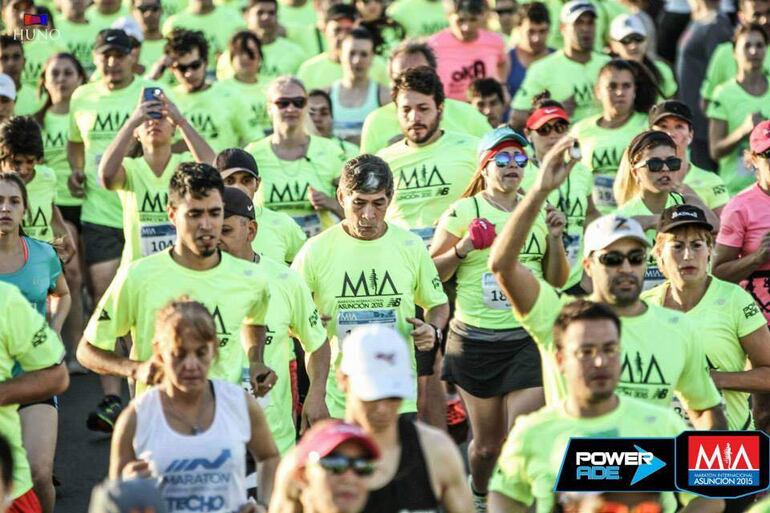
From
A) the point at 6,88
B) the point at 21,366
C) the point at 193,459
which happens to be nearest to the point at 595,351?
the point at 193,459

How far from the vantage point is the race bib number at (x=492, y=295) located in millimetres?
10680

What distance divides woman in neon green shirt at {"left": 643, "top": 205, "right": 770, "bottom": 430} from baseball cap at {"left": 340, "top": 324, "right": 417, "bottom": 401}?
103 inches

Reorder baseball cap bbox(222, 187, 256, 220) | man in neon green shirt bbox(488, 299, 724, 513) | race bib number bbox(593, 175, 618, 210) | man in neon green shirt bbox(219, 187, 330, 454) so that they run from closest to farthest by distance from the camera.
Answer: man in neon green shirt bbox(488, 299, 724, 513) < man in neon green shirt bbox(219, 187, 330, 454) < baseball cap bbox(222, 187, 256, 220) < race bib number bbox(593, 175, 618, 210)

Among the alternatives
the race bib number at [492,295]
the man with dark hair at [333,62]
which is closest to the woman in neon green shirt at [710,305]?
the race bib number at [492,295]

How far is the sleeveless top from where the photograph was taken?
47.4 ft

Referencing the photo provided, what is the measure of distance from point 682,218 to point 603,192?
145 inches

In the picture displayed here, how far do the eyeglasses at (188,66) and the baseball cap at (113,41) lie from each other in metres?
0.38

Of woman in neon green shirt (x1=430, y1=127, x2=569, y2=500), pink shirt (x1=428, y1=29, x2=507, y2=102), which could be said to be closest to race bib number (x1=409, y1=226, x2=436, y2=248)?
woman in neon green shirt (x1=430, y1=127, x2=569, y2=500)

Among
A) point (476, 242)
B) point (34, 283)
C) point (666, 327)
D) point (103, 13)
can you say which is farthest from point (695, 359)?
point (103, 13)

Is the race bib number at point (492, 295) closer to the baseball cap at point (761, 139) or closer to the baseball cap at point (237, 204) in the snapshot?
the baseball cap at point (237, 204)

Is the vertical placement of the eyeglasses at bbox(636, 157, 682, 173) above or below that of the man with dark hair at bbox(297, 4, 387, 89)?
below

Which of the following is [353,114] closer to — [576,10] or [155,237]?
[576,10]

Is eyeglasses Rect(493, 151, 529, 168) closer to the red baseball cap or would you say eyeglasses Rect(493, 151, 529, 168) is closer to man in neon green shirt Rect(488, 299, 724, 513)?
the red baseball cap

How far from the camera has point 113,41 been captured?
45.8 feet
